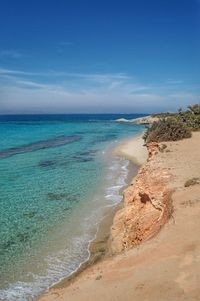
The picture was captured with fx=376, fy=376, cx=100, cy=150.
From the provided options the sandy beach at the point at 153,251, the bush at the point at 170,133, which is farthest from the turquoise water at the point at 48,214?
the bush at the point at 170,133

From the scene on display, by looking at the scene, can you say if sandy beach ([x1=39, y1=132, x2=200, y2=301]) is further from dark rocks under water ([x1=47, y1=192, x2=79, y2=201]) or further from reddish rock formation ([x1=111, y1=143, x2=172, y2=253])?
dark rocks under water ([x1=47, y1=192, x2=79, y2=201])

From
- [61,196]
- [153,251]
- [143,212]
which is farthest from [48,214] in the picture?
[153,251]

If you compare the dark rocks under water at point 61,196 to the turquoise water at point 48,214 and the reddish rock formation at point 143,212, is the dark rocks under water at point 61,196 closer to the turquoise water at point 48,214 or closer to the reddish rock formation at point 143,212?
the turquoise water at point 48,214

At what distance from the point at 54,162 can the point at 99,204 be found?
55.2 ft

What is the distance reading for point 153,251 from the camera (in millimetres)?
10219

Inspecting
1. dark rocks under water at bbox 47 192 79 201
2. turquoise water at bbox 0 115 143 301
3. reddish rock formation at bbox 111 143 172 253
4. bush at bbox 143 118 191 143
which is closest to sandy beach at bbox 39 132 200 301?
reddish rock formation at bbox 111 143 172 253

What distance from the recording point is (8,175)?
3117cm

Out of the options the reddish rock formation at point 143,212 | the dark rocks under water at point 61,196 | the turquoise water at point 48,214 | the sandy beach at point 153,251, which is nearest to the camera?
the sandy beach at point 153,251

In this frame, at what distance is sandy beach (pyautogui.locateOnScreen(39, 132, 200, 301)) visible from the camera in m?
8.54

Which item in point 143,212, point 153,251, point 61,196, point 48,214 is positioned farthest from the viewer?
point 61,196

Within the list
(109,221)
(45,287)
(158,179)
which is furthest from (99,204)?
(45,287)

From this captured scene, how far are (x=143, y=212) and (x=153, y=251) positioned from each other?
451 cm

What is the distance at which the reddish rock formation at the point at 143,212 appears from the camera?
1340 cm

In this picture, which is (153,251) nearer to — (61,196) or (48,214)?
(48,214)
